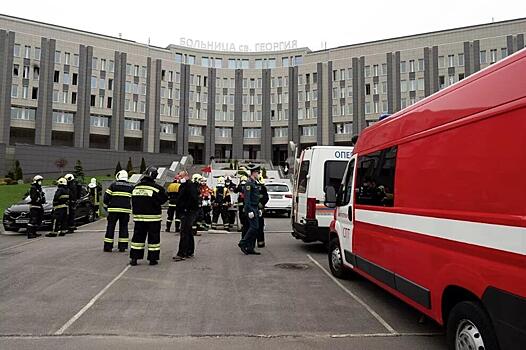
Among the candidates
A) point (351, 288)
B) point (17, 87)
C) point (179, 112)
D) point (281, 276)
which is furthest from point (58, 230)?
point (179, 112)

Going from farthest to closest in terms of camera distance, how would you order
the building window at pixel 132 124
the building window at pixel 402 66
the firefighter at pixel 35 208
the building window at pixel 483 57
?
the building window at pixel 132 124 < the building window at pixel 402 66 < the building window at pixel 483 57 < the firefighter at pixel 35 208

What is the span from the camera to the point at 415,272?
4402mm

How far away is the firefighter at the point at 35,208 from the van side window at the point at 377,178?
10.9 meters

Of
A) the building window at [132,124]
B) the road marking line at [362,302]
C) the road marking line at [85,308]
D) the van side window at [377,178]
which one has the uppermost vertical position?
the building window at [132,124]

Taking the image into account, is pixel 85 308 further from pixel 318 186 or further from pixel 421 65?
pixel 421 65

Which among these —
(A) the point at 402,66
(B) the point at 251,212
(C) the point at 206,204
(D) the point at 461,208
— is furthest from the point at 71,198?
(A) the point at 402,66

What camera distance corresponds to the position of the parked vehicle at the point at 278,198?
816 inches

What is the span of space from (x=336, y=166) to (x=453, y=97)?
5.94 m

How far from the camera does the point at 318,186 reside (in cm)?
976

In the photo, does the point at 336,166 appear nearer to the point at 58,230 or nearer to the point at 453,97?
the point at 453,97

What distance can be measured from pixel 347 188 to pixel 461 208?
3.21 metres

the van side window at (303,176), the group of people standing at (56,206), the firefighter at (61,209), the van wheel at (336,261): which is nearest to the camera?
the van wheel at (336,261)

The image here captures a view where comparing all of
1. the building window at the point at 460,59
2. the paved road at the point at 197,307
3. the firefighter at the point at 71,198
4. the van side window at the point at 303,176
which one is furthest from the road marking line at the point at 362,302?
the building window at the point at 460,59

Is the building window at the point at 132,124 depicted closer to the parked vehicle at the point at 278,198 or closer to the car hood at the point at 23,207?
the parked vehicle at the point at 278,198
